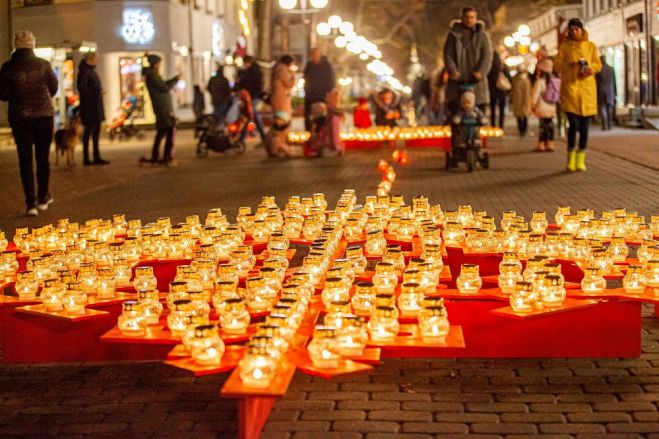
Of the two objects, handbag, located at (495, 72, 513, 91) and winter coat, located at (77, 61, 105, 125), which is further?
handbag, located at (495, 72, 513, 91)

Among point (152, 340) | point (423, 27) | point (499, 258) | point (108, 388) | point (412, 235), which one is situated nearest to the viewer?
point (152, 340)

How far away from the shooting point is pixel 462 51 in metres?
17.1

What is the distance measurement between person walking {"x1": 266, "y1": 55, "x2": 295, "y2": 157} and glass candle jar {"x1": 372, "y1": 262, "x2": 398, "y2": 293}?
1671 cm

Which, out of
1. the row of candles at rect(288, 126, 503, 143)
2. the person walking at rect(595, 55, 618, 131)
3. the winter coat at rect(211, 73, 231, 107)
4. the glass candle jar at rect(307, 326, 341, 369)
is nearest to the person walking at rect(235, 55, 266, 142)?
the winter coat at rect(211, 73, 231, 107)

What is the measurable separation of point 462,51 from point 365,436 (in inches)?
524

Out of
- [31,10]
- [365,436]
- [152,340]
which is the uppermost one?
[31,10]

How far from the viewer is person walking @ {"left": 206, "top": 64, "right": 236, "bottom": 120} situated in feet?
81.2

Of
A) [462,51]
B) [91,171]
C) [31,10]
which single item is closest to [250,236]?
[462,51]

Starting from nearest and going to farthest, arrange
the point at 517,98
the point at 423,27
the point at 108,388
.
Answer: the point at 108,388 → the point at 517,98 → the point at 423,27

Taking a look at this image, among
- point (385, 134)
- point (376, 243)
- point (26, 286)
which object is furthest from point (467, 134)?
point (26, 286)

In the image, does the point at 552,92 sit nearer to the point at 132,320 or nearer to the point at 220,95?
the point at 220,95

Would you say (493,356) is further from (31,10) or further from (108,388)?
(31,10)

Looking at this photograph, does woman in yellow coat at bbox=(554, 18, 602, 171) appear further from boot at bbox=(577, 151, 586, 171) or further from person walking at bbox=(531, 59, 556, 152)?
person walking at bbox=(531, 59, 556, 152)

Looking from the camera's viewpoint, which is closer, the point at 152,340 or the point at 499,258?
the point at 152,340
